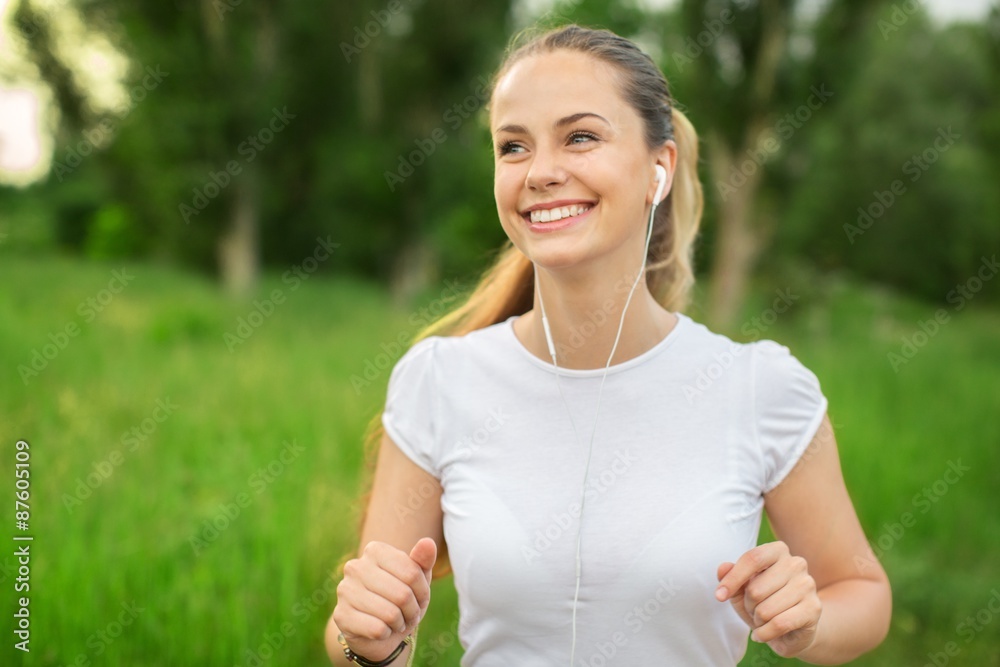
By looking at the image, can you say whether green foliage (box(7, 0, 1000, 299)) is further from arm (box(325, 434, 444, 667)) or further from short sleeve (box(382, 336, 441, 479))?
arm (box(325, 434, 444, 667))

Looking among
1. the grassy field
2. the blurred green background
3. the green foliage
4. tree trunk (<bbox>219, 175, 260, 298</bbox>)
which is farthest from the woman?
tree trunk (<bbox>219, 175, 260, 298</bbox>)

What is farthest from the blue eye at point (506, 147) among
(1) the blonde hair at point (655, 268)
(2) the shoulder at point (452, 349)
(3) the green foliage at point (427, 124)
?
(3) the green foliage at point (427, 124)

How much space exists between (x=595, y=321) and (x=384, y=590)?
2.27ft

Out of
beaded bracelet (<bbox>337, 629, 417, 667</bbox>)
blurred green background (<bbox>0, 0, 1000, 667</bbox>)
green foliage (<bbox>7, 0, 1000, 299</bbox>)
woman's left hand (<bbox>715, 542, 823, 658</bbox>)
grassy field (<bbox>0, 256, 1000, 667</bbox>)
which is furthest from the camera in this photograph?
green foliage (<bbox>7, 0, 1000, 299</bbox>)

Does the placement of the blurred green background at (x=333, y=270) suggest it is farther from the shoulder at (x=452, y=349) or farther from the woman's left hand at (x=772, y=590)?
the woman's left hand at (x=772, y=590)

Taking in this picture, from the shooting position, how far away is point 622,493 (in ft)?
5.42

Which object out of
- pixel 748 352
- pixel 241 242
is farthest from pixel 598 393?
pixel 241 242

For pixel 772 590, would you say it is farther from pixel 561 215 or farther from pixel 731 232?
pixel 731 232

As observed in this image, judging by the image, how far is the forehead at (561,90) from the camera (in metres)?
1.66

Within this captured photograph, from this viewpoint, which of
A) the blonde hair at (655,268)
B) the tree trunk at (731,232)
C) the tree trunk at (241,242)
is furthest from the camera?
the tree trunk at (241,242)

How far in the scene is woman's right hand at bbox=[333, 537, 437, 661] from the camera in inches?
58.0

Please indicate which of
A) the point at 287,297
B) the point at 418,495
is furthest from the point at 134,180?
the point at 418,495

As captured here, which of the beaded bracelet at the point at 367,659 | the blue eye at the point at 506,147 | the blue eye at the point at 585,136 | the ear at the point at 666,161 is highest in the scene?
the blue eye at the point at 585,136

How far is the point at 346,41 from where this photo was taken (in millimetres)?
16391
